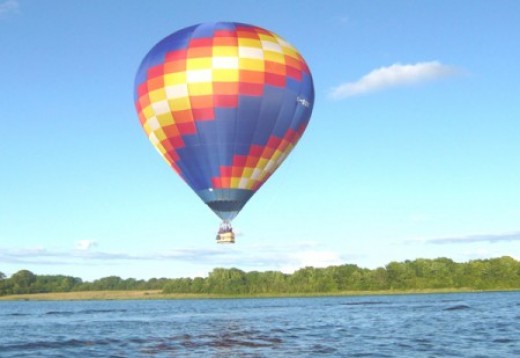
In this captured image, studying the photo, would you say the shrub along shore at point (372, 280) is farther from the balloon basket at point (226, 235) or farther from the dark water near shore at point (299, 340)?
the balloon basket at point (226, 235)

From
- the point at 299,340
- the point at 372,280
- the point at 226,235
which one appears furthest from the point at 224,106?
the point at 372,280

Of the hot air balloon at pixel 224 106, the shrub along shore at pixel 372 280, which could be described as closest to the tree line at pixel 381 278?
the shrub along shore at pixel 372 280

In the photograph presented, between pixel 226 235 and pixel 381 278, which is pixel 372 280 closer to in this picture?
pixel 381 278

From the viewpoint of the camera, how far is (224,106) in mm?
49219

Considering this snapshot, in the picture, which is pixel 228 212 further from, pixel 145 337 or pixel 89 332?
pixel 89 332

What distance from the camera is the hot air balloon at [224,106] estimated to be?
163 feet

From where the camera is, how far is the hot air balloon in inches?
1950

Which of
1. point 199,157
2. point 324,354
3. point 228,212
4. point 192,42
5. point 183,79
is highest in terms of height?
point 192,42

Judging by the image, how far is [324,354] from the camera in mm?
34094

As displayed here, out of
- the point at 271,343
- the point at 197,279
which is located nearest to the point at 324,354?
the point at 271,343

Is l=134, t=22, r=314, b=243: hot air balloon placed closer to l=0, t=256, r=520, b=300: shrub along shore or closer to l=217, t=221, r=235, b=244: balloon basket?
l=217, t=221, r=235, b=244: balloon basket

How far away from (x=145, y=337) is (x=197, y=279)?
13350 centimetres

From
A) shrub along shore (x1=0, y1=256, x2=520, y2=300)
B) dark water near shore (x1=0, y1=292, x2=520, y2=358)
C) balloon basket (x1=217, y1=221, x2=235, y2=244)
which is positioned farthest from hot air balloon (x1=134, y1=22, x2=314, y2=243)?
shrub along shore (x1=0, y1=256, x2=520, y2=300)

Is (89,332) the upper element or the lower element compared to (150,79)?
lower
